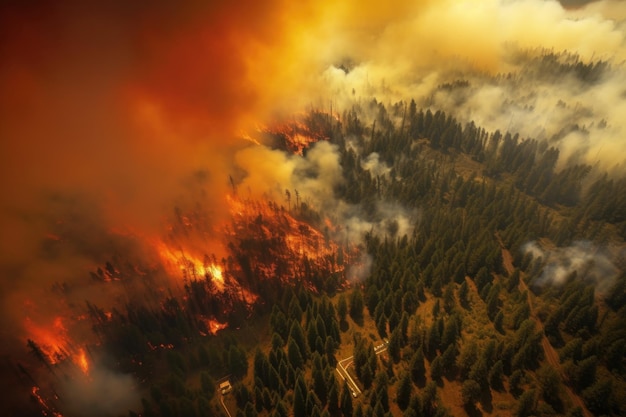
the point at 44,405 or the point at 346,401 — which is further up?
the point at 44,405

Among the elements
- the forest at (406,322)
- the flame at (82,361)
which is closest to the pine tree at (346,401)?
the forest at (406,322)

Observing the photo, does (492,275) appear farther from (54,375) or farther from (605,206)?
(54,375)

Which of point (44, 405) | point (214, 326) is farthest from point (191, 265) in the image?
point (44, 405)

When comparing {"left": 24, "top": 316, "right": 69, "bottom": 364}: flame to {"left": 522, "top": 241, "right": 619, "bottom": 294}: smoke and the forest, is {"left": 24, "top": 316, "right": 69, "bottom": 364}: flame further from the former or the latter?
{"left": 522, "top": 241, "right": 619, "bottom": 294}: smoke

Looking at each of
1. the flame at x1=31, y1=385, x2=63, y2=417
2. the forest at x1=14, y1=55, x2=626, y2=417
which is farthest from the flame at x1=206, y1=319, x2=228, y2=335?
the flame at x1=31, y1=385, x2=63, y2=417

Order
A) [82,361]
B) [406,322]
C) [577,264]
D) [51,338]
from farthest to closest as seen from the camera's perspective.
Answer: [577,264], [51,338], [82,361], [406,322]

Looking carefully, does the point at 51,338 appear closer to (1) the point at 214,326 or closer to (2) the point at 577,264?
(1) the point at 214,326
